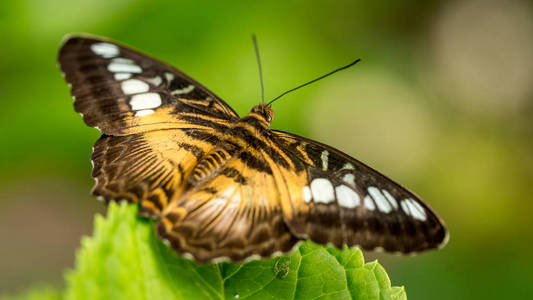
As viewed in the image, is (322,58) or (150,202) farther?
(322,58)

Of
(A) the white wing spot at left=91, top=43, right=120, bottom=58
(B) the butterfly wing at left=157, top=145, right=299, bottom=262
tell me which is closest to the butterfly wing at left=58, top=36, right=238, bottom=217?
(A) the white wing spot at left=91, top=43, right=120, bottom=58

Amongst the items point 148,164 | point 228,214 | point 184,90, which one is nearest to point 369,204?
point 228,214

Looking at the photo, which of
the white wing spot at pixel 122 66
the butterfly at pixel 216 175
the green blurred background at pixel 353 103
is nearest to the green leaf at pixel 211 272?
the butterfly at pixel 216 175

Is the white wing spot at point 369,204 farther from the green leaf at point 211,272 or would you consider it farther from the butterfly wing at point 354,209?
the green leaf at point 211,272

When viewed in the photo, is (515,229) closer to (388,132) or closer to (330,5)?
(388,132)

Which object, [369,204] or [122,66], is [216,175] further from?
→ [122,66]

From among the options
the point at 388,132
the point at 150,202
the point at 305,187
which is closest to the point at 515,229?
the point at 388,132
